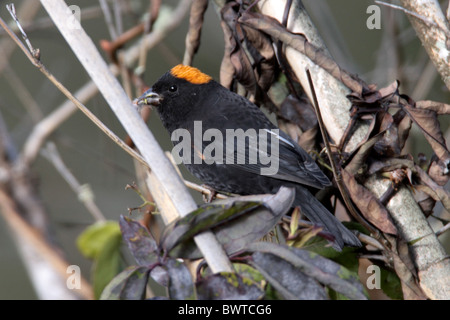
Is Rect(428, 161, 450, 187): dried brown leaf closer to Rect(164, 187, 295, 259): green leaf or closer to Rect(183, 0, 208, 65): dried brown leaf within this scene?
Rect(164, 187, 295, 259): green leaf

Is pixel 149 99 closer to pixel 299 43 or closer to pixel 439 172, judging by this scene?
pixel 299 43

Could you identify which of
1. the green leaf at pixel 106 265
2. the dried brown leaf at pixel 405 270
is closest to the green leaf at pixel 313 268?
the dried brown leaf at pixel 405 270

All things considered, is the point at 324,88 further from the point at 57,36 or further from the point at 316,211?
the point at 57,36

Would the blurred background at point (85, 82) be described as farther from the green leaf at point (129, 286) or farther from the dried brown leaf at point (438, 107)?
the green leaf at point (129, 286)

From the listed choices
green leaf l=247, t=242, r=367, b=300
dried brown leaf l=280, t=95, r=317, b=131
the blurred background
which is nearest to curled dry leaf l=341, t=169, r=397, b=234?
dried brown leaf l=280, t=95, r=317, b=131

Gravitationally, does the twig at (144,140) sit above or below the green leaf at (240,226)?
above
